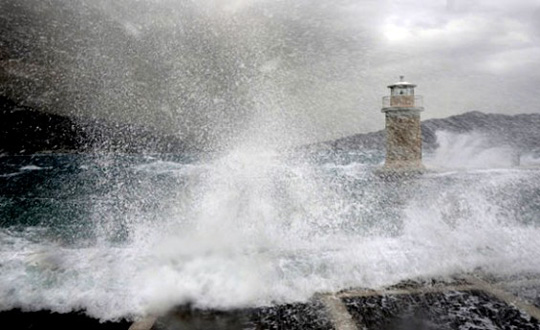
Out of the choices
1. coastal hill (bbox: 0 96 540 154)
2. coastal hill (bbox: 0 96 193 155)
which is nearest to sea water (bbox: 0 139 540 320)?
coastal hill (bbox: 0 96 540 154)

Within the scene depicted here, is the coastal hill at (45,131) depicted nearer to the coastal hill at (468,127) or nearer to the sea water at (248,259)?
the coastal hill at (468,127)

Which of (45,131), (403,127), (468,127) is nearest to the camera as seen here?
(403,127)

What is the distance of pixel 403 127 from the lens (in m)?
21.8

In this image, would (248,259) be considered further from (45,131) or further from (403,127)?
(45,131)

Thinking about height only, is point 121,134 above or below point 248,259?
above

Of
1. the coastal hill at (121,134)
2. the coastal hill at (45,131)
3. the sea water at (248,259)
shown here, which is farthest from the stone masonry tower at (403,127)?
the coastal hill at (45,131)

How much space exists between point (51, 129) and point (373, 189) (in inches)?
4431

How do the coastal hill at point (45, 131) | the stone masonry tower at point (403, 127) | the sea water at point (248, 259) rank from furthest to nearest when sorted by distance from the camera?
the coastal hill at point (45, 131)
the stone masonry tower at point (403, 127)
the sea water at point (248, 259)

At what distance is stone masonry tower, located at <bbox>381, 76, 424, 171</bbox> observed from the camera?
2136 centimetres

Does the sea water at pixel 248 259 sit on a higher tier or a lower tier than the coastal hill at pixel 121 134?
lower

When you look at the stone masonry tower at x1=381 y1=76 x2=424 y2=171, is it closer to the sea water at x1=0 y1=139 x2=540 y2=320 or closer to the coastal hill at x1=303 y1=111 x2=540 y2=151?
the sea water at x1=0 y1=139 x2=540 y2=320

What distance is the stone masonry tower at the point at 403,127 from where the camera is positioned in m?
21.4

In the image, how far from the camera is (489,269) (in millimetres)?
4984

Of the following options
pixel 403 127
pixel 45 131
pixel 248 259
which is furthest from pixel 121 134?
pixel 248 259
